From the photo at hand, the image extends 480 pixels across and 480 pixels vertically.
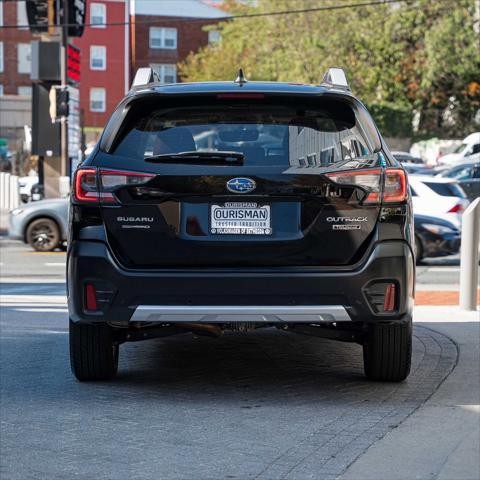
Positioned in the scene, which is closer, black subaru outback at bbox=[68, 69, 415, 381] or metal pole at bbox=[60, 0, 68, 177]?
black subaru outback at bbox=[68, 69, 415, 381]

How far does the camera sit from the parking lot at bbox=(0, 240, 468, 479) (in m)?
5.59

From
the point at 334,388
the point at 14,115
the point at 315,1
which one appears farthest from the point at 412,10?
the point at 334,388

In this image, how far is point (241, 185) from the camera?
670 cm

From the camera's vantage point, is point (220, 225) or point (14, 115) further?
point (14, 115)

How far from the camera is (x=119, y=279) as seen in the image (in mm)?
6715

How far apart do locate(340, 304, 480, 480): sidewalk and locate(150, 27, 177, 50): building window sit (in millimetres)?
62512

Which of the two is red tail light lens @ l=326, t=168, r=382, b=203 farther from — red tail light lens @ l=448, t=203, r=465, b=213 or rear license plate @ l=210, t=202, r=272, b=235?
red tail light lens @ l=448, t=203, r=465, b=213

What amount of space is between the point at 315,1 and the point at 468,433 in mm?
49766

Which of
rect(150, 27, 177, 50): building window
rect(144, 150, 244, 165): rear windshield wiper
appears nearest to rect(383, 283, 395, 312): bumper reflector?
rect(144, 150, 244, 165): rear windshield wiper

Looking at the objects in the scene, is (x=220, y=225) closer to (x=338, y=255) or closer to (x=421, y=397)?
(x=338, y=255)

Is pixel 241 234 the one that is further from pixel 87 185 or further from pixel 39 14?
pixel 39 14

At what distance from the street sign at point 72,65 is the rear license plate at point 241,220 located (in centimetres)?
2402

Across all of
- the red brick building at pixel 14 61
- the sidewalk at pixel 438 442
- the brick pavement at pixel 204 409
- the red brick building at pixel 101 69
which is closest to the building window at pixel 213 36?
the red brick building at pixel 101 69

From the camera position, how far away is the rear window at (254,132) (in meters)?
6.88
